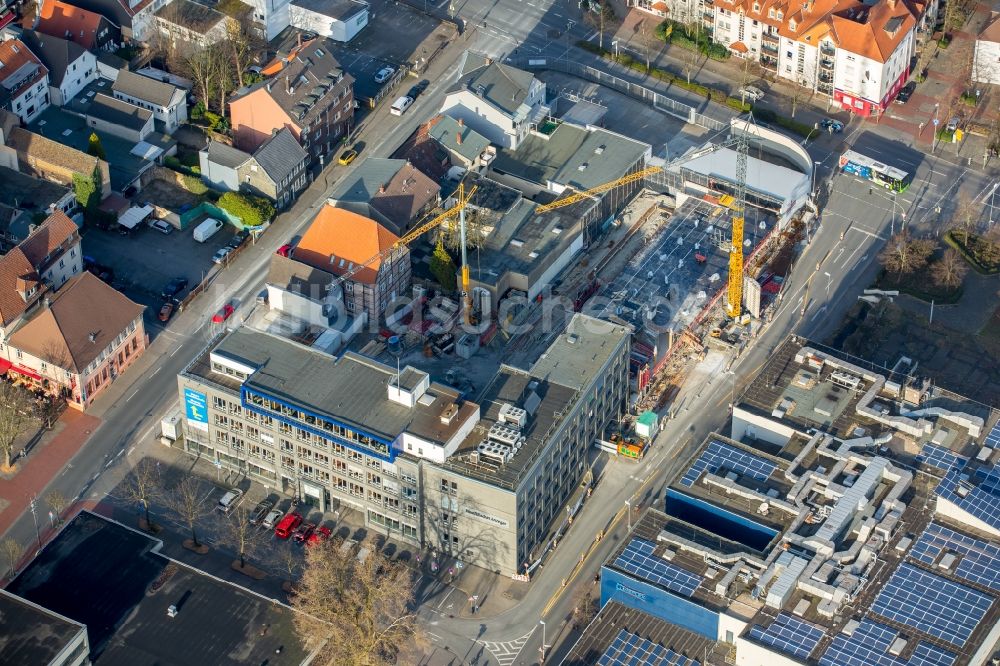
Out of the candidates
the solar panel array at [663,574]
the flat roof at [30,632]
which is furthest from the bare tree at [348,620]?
the solar panel array at [663,574]

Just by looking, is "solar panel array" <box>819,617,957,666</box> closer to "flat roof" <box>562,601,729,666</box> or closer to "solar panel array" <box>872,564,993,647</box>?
"solar panel array" <box>872,564,993,647</box>

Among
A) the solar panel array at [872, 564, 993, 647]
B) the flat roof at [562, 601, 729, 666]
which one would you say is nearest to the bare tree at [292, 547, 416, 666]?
the flat roof at [562, 601, 729, 666]

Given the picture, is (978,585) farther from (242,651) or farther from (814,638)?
(242,651)

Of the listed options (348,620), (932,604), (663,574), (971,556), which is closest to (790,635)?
(663,574)

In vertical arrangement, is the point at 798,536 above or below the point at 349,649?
above

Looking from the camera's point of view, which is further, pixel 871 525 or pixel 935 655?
pixel 871 525

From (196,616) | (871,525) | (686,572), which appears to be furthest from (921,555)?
(196,616)

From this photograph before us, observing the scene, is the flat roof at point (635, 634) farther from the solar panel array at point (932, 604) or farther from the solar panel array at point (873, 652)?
the solar panel array at point (932, 604)
